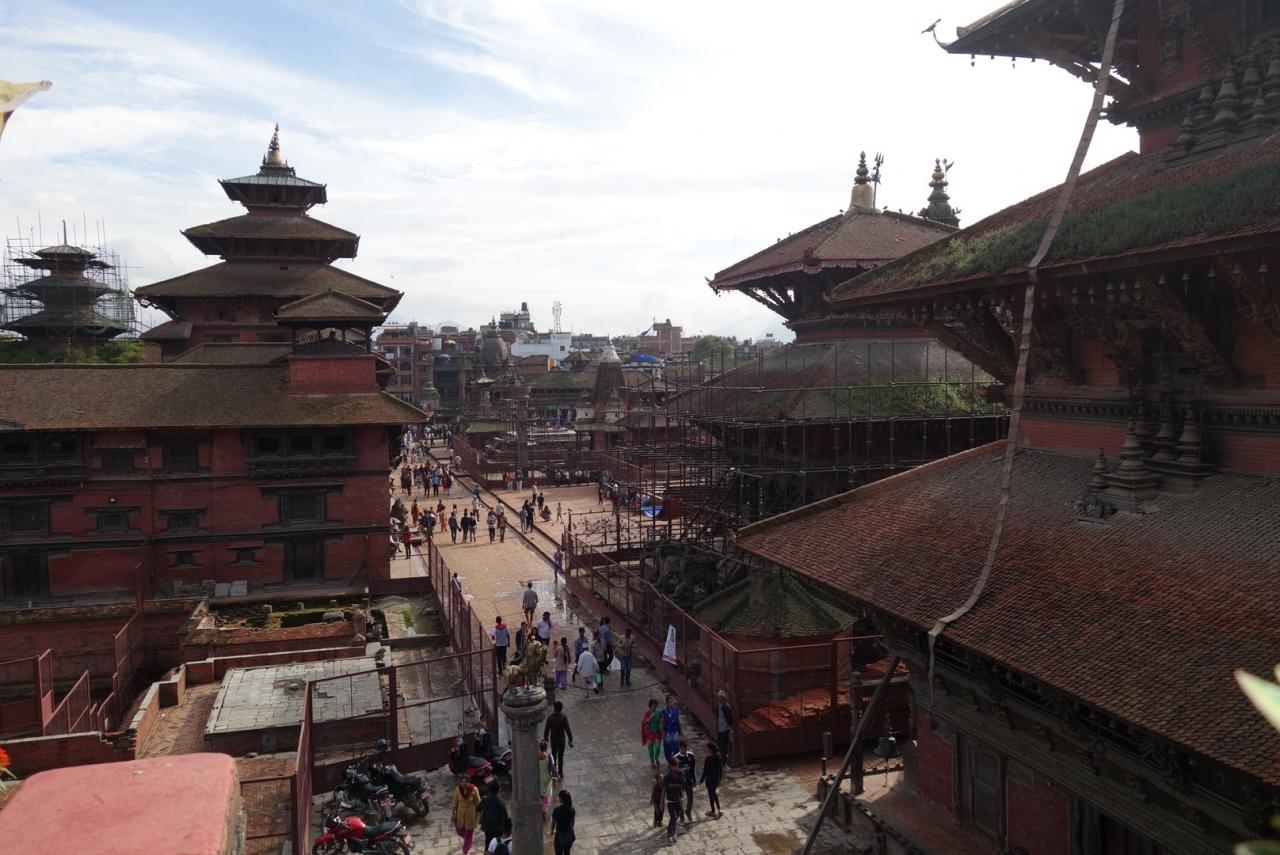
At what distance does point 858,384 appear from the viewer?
78.0 feet

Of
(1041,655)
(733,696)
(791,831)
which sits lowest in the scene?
(791,831)

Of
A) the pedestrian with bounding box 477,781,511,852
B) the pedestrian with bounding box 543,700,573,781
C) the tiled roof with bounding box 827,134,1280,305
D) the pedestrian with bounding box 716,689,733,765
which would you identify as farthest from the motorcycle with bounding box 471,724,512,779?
the tiled roof with bounding box 827,134,1280,305

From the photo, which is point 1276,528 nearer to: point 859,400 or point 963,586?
point 963,586

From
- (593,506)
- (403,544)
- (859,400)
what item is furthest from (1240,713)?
(593,506)

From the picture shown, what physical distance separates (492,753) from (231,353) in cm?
2508

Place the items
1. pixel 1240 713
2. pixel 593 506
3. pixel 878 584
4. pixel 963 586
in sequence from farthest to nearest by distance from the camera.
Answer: pixel 593 506, pixel 878 584, pixel 963 586, pixel 1240 713

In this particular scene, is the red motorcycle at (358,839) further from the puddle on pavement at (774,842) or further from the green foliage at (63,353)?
the green foliage at (63,353)

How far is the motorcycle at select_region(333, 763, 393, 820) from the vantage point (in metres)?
13.7

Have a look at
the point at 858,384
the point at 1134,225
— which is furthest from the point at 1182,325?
the point at 858,384

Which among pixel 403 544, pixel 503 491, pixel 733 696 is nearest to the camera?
pixel 733 696

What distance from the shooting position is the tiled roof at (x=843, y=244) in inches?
954

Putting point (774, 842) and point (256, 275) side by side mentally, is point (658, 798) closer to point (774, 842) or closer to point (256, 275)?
point (774, 842)

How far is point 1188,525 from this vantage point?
8.41 m

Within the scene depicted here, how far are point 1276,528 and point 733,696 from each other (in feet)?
33.6
